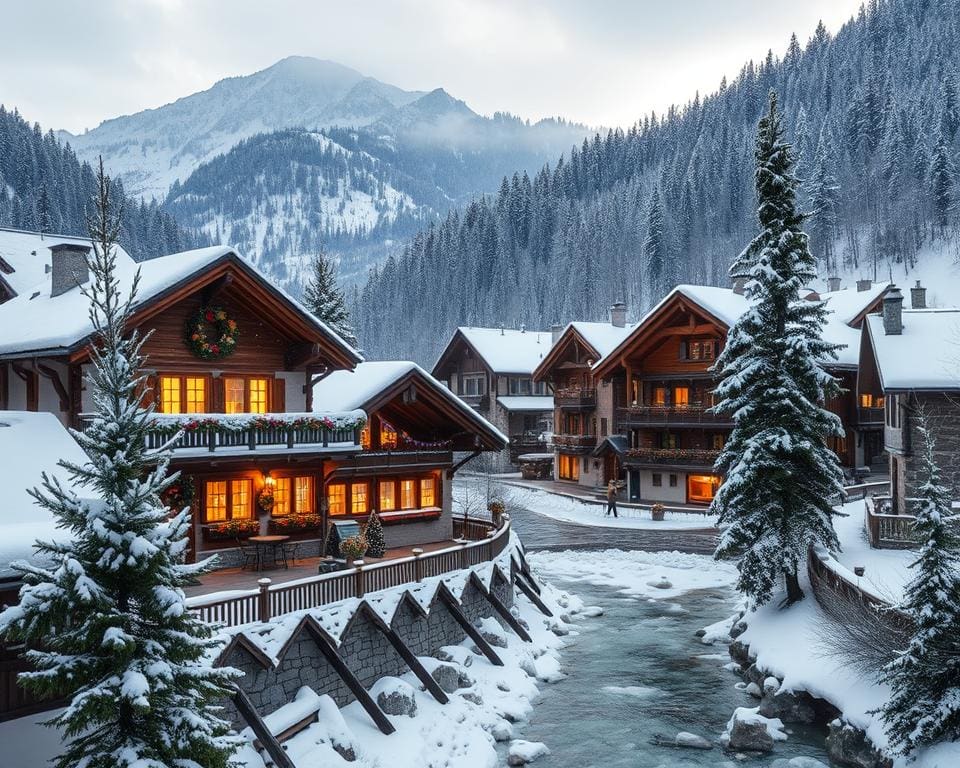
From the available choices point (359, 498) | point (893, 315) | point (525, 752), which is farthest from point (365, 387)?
point (893, 315)

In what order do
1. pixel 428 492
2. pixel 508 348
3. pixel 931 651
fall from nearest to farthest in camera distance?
1. pixel 931 651
2. pixel 428 492
3. pixel 508 348

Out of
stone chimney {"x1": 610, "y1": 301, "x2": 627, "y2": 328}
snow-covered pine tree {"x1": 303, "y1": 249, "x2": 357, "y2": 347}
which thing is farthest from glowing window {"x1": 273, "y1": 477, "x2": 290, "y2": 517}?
stone chimney {"x1": 610, "y1": 301, "x2": 627, "y2": 328}

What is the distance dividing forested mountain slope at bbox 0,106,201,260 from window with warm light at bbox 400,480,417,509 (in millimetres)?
119960

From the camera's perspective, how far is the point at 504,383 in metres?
74.1

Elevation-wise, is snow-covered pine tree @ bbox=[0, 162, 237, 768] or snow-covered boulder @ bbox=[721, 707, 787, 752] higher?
snow-covered pine tree @ bbox=[0, 162, 237, 768]

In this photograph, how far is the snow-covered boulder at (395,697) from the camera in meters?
20.1

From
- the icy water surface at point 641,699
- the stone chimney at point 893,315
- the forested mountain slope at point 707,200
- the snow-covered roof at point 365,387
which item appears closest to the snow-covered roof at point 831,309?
the stone chimney at point 893,315

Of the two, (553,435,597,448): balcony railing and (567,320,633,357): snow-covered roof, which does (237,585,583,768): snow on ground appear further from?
(567,320,633,357): snow-covered roof

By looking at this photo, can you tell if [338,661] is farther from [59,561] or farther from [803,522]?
[803,522]

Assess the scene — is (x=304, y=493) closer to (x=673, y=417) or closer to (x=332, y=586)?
(x=332, y=586)

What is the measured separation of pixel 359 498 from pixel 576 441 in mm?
32499

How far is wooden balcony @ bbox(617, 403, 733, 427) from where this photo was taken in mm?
48156

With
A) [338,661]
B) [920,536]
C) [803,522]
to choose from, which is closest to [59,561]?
[338,661]

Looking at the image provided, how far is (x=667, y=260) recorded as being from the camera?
137 m
